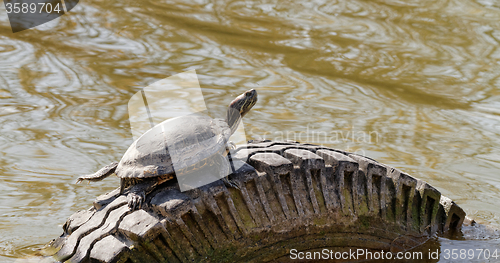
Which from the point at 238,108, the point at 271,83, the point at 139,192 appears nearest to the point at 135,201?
the point at 139,192

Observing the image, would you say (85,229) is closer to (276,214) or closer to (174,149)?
(174,149)

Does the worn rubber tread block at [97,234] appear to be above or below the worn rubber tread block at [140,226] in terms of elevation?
below

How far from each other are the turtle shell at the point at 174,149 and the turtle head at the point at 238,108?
229 millimetres

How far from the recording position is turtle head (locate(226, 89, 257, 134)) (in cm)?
241

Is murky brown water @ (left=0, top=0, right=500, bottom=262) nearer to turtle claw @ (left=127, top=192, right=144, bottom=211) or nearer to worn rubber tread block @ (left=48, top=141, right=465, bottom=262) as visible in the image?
worn rubber tread block @ (left=48, top=141, right=465, bottom=262)

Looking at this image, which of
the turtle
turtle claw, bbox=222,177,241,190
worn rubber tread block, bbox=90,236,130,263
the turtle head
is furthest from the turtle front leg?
the turtle head

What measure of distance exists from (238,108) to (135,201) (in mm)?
850

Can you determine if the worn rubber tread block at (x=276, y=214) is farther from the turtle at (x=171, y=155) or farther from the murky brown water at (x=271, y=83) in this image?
the murky brown water at (x=271, y=83)

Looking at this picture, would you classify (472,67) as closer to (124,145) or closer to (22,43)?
(124,145)

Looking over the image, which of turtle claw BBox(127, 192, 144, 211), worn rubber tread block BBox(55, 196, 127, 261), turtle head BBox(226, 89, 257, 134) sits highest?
turtle head BBox(226, 89, 257, 134)

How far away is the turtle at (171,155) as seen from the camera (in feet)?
6.39

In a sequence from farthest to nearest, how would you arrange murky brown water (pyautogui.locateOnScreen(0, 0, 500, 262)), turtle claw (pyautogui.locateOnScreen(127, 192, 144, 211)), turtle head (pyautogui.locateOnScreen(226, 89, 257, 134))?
murky brown water (pyautogui.locateOnScreen(0, 0, 500, 262))
turtle head (pyautogui.locateOnScreen(226, 89, 257, 134))
turtle claw (pyautogui.locateOnScreen(127, 192, 144, 211))

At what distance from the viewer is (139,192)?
1928 mm

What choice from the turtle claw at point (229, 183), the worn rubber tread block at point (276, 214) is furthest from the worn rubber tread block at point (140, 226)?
the turtle claw at point (229, 183)
